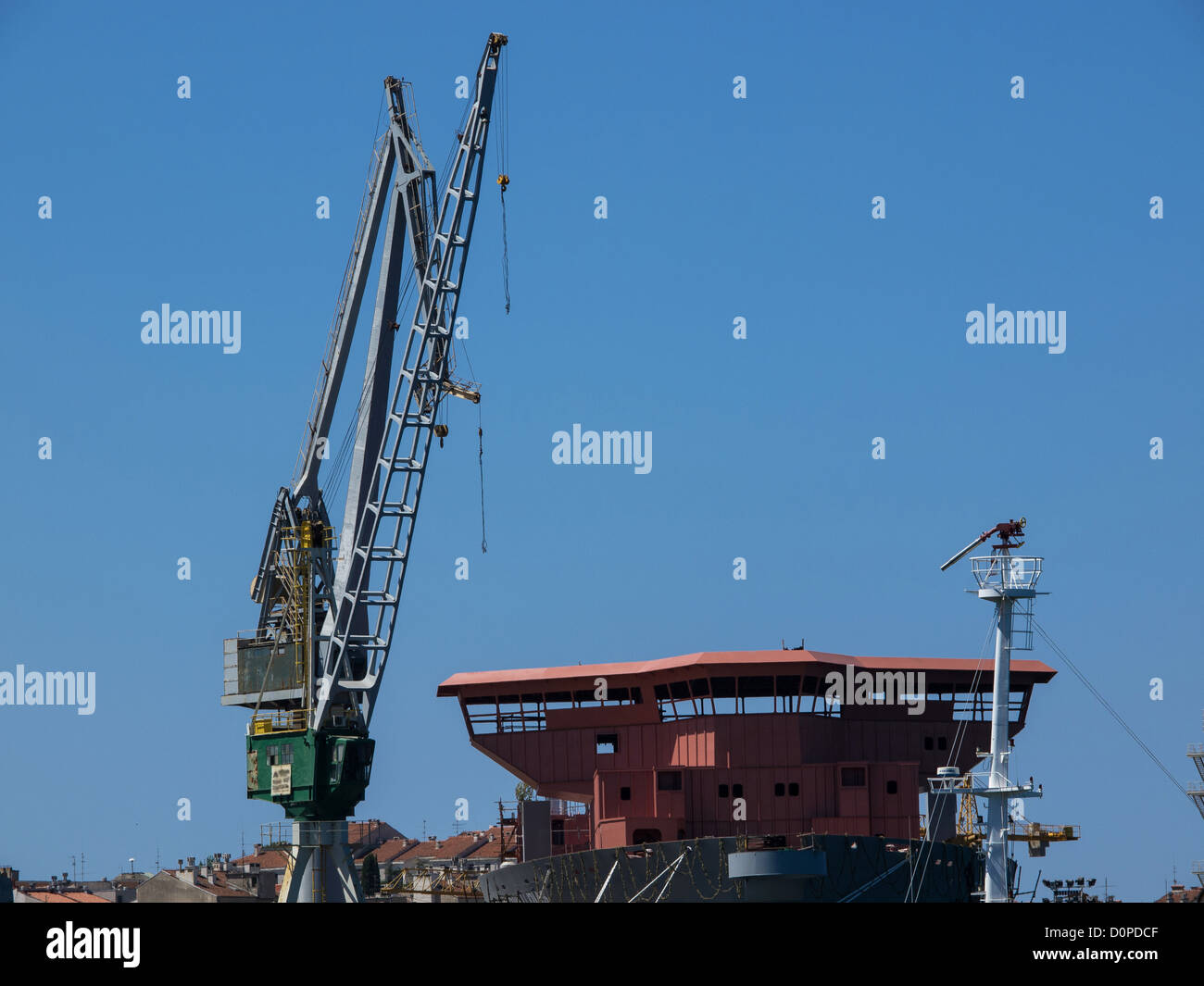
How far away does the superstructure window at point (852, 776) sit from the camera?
7588cm

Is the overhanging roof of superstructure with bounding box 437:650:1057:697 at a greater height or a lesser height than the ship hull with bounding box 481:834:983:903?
greater

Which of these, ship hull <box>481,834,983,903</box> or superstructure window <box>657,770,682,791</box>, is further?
superstructure window <box>657,770,682,791</box>

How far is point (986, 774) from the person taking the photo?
205 feet

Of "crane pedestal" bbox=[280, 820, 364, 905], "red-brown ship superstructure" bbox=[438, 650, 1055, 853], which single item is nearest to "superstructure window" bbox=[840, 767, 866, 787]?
"red-brown ship superstructure" bbox=[438, 650, 1055, 853]

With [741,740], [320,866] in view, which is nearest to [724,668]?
[741,740]

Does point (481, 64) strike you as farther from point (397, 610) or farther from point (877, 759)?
point (877, 759)

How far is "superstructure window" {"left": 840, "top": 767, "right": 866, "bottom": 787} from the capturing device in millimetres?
75875

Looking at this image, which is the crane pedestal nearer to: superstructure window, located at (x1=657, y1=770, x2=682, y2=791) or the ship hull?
the ship hull

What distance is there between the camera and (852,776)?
76062 mm

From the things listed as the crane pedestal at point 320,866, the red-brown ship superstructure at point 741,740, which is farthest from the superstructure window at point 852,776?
the crane pedestal at point 320,866

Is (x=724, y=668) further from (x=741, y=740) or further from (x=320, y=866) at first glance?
(x=320, y=866)

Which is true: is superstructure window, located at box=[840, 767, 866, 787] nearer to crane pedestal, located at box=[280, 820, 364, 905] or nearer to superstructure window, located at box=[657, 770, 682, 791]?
superstructure window, located at box=[657, 770, 682, 791]

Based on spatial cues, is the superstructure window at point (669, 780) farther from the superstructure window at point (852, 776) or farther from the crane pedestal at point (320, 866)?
the crane pedestal at point (320, 866)

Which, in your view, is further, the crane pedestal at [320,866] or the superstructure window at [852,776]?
the crane pedestal at [320,866]
